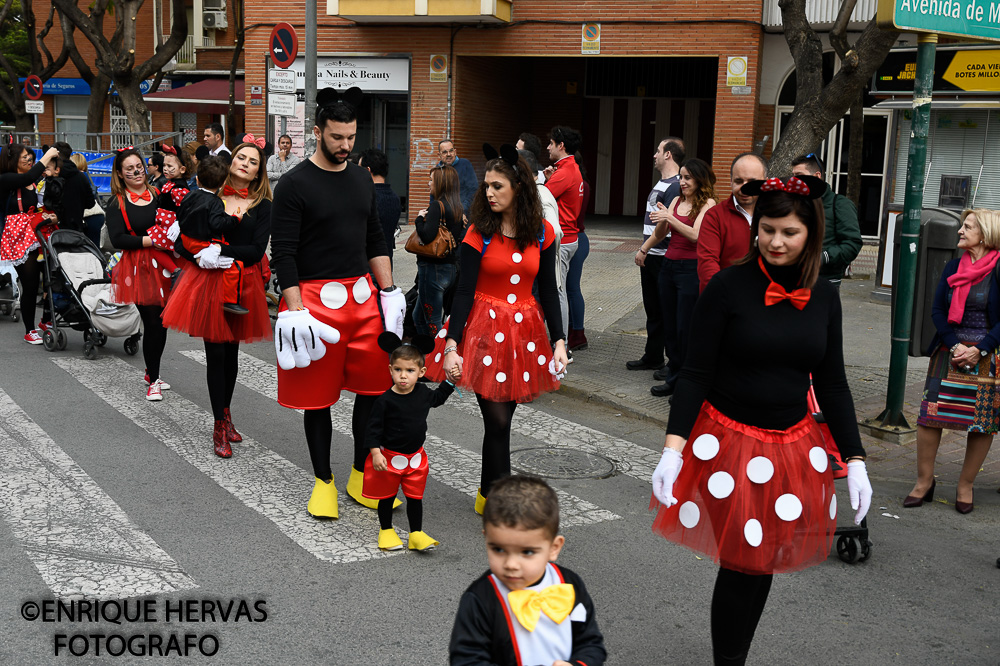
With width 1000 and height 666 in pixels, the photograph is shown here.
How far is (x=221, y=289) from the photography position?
6.60 meters

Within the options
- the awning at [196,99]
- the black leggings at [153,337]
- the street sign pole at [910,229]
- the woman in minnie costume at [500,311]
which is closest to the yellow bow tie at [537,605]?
the woman in minnie costume at [500,311]

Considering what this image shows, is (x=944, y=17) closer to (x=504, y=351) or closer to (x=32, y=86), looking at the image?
(x=504, y=351)

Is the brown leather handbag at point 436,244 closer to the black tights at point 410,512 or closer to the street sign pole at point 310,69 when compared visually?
the black tights at point 410,512

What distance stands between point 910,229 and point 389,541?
452cm

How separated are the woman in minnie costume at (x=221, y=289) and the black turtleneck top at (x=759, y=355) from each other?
393 cm

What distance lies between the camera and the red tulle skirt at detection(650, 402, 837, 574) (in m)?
3.36

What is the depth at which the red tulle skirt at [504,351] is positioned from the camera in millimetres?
5266

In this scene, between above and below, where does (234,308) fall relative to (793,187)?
below

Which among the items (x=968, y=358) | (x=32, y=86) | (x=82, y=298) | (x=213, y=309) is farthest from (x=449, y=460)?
(x=32, y=86)

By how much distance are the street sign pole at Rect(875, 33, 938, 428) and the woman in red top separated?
1.43 metres

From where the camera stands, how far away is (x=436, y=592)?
4.55m

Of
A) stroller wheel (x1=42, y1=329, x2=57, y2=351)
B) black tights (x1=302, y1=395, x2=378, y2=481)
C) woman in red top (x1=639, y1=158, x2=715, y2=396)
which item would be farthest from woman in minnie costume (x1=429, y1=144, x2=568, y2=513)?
stroller wheel (x1=42, y1=329, x2=57, y2=351)

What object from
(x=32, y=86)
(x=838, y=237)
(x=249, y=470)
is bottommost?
(x=249, y=470)

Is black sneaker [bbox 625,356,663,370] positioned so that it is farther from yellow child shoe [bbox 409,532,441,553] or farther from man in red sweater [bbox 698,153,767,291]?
yellow child shoe [bbox 409,532,441,553]
